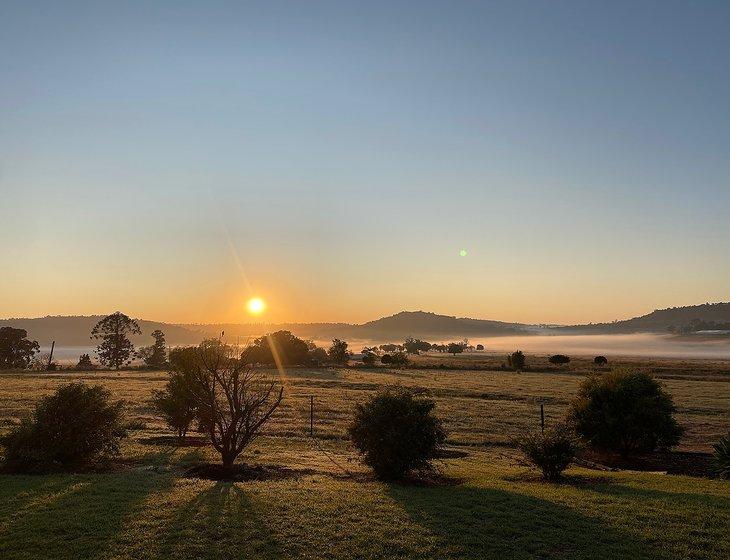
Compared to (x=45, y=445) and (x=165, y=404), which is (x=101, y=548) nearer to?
(x=45, y=445)

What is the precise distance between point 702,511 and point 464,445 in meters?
17.2

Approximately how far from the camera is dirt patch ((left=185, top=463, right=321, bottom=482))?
64.9 feet

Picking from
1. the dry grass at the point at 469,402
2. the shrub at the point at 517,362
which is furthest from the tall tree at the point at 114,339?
the shrub at the point at 517,362

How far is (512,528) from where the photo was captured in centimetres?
1398

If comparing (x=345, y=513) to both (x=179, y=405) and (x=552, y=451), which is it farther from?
(x=179, y=405)

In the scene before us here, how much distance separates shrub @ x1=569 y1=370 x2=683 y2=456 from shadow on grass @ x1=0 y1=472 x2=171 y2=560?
23.1m

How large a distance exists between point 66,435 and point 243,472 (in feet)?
23.3

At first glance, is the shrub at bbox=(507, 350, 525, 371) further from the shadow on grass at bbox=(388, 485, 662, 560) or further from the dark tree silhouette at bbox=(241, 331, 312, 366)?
the shadow on grass at bbox=(388, 485, 662, 560)

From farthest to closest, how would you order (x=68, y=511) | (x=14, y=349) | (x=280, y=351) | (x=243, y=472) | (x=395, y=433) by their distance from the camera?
(x=14, y=349) < (x=280, y=351) < (x=243, y=472) < (x=395, y=433) < (x=68, y=511)

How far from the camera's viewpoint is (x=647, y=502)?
16.9 meters

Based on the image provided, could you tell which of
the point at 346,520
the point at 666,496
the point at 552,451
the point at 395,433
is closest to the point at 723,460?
the point at 666,496

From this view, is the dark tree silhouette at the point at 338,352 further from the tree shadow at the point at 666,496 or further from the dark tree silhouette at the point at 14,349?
the tree shadow at the point at 666,496

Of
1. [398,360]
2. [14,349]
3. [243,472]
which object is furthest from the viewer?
[14,349]

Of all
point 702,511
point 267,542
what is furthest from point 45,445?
point 702,511
